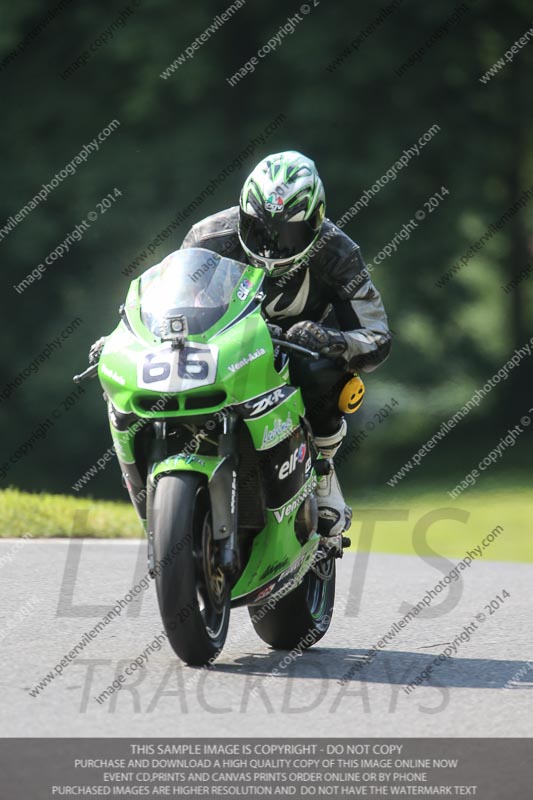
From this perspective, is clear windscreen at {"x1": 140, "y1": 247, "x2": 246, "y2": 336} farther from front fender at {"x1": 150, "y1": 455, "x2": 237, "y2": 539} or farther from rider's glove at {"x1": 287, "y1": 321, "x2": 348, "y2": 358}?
front fender at {"x1": 150, "y1": 455, "x2": 237, "y2": 539}

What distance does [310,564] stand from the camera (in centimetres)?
582

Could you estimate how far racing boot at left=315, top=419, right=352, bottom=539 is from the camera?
20.0 ft

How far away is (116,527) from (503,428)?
8.52m

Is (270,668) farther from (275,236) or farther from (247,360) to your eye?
(275,236)

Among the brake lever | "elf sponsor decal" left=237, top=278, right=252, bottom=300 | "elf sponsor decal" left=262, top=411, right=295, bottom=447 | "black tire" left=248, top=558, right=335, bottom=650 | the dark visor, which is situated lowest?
"black tire" left=248, top=558, right=335, bottom=650

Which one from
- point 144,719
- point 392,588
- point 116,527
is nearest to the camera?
point 144,719

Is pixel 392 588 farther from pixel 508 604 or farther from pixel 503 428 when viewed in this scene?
pixel 503 428

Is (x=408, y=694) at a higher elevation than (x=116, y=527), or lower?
higher

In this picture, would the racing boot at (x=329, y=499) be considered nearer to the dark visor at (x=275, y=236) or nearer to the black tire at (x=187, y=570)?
the dark visor at (x=275, y=236)

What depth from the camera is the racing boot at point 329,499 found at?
609 cm

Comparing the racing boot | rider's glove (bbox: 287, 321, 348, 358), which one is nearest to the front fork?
rider's glove (bbox: 287, 321, 348, 358)

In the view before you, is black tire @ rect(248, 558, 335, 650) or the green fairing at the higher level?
the green fairing

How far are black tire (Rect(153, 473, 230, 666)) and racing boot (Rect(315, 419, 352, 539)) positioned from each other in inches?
41.4
